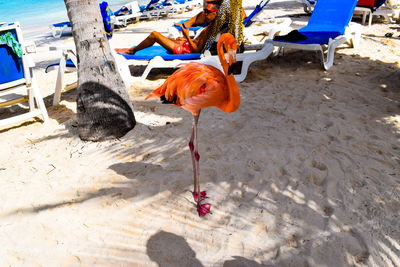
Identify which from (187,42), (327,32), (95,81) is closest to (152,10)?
(187,42)

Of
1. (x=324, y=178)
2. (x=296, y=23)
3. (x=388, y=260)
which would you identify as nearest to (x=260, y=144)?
(x=324, y=178)

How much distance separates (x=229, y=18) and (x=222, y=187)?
348cm

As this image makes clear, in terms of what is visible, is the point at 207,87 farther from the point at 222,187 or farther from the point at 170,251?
the point at 170,251

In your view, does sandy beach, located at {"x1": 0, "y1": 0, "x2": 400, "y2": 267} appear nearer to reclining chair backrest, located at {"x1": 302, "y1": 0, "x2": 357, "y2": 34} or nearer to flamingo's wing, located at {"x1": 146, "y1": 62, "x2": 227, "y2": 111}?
flamingo's wing, located at {"x1": 146, "y1": 62, "x2": 227, "y2": 111}

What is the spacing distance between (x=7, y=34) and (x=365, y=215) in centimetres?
478

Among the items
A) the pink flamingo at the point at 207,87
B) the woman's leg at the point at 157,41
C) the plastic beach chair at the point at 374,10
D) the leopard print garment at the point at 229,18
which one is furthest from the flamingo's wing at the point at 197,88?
the plastic beach chair at the point at 374,10

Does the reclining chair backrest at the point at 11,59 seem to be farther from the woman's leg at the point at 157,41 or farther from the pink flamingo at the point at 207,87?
the pink flamingo at the point at 207,87

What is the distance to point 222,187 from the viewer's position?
107 inches

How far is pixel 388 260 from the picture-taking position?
1.97m

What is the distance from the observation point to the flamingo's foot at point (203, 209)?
95.7 inches

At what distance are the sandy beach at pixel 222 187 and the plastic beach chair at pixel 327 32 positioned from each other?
1220mm

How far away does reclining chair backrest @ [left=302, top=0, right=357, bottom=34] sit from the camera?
607cm

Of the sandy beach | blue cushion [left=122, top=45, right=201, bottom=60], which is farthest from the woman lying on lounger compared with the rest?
the sandy beach

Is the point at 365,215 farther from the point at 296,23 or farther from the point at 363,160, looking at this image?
the point at 296,23
